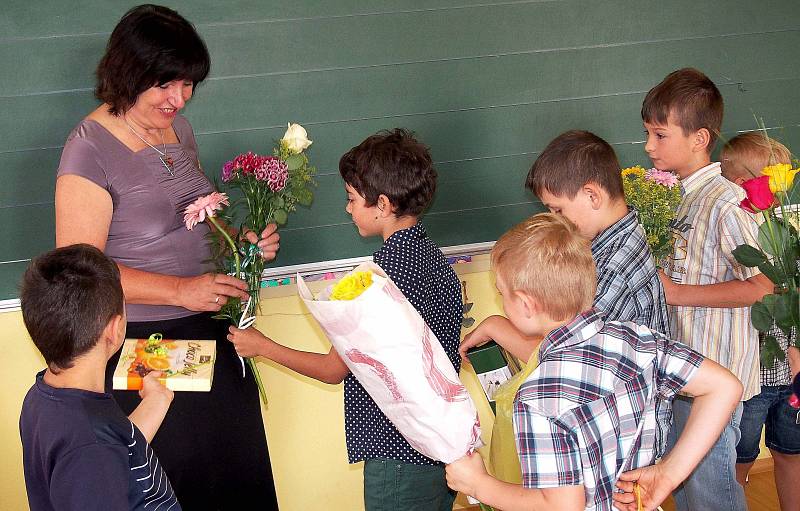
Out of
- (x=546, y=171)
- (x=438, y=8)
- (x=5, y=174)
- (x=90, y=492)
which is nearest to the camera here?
(x=90, y=492)

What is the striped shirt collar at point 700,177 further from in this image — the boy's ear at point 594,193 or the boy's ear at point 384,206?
the boy's ear at point 384,206

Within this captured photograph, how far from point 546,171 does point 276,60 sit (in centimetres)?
110

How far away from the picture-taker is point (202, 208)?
88.2 inches

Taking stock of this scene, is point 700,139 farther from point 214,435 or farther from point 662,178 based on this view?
point 214,435

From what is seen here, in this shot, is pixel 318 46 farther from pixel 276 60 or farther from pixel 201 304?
pixel 201 304

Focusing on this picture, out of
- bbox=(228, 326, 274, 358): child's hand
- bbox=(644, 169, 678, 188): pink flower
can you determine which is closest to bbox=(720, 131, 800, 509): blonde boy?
bbox=(644, 169, 678, 188): pink flower

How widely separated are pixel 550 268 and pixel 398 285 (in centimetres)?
48

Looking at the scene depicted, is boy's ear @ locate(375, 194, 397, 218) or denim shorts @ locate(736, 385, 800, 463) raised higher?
boy's ear @ locate(375, 194, 397, 218)

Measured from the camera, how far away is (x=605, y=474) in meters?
1.64

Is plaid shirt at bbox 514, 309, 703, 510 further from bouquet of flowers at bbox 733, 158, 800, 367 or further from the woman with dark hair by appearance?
the woman with dark hair

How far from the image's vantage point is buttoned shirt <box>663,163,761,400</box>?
2512mm

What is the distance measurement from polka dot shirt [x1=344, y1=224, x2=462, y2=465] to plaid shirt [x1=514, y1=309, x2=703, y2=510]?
450 mm

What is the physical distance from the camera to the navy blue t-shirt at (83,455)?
1576mm

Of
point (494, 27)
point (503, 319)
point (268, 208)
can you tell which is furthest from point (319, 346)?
point (494, 27)
